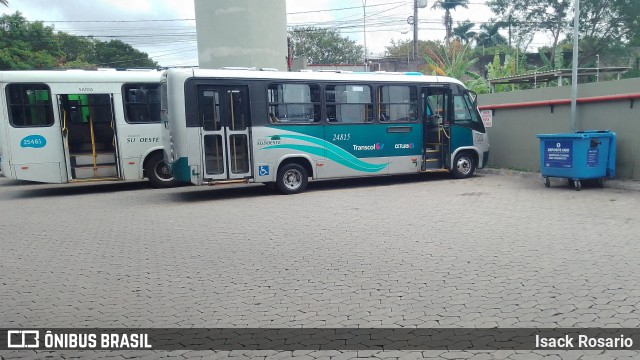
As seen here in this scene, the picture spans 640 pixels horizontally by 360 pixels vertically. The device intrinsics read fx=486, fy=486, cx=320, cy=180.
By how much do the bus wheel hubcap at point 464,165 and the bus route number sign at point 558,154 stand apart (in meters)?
2.89

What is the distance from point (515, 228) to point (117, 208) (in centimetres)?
806

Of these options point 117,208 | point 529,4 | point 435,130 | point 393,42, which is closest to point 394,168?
point 435,130

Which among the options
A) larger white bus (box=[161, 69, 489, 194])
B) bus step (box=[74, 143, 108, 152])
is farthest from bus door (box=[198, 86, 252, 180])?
bus step (box=[74, 143, 108, 152])

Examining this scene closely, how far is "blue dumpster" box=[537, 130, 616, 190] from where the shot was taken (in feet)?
35.1

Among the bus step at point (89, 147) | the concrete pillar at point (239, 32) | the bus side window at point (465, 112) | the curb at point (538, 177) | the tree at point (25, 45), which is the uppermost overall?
the tree at point (25, 45)

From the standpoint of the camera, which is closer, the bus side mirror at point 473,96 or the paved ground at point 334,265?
the paved ground at point 334,265

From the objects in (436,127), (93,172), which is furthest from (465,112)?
(93,172)

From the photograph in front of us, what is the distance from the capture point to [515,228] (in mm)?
7453

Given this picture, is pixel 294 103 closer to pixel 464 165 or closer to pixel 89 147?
pixel 464 165

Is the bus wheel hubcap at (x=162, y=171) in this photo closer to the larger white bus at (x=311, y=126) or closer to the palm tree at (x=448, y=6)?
the larger white bus at (x=311, y=126)

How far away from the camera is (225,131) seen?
11.2 meters

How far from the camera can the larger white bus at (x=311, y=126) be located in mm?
10977

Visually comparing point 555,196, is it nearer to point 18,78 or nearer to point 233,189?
point 233,189

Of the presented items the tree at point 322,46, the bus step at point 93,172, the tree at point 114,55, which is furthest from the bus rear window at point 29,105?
the tree at point 114,55
